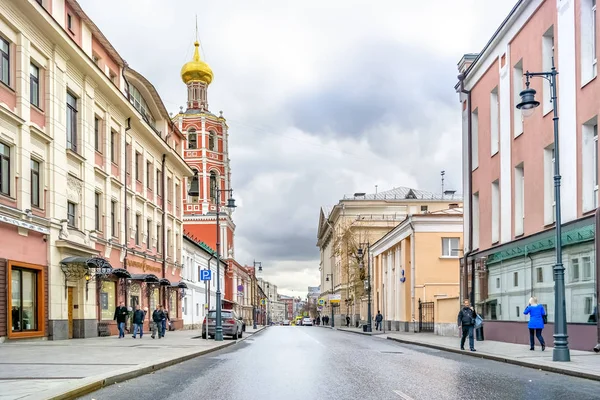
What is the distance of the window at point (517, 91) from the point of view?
26031 millimetres

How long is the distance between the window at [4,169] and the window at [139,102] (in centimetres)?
1635

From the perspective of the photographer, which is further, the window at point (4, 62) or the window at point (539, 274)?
the window at point (539, 274)

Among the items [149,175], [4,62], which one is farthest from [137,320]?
[149,175]

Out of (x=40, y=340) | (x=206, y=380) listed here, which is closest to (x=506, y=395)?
(x=206, y=380)

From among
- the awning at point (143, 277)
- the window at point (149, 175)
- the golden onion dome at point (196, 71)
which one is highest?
the golden onion dome at point (196, 71)

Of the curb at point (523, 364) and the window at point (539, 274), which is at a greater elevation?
the window at point (539, 274)

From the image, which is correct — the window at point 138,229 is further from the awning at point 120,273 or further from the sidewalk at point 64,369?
the sidewalk at point 64,369

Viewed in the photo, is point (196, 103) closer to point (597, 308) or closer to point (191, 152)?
point (191, 152)

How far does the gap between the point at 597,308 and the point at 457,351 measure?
5026mm

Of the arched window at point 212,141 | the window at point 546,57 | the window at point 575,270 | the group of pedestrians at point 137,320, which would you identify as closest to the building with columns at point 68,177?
the group of pedestrians at point 137,320

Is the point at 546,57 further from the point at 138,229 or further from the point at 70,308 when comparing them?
the point at 138,229

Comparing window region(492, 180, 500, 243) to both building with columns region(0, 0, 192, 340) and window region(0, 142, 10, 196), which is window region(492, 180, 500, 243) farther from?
window region(0, 142, 10, 196)

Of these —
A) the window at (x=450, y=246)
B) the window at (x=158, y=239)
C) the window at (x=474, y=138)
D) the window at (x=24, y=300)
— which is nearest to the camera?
the window at (x=24, y=300)

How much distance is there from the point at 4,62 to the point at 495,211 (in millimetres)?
19619
